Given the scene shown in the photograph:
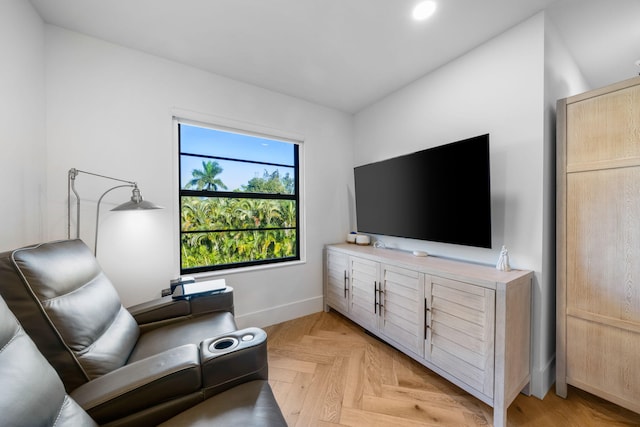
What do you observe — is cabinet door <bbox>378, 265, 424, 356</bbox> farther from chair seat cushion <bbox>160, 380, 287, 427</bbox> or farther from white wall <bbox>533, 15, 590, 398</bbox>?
chair seat cushion <bbox>160, 380, 287, 427</bbox>

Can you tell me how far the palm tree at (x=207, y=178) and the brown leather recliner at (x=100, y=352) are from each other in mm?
1178

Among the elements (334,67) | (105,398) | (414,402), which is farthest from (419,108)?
(105,398)

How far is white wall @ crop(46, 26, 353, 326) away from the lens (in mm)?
1714

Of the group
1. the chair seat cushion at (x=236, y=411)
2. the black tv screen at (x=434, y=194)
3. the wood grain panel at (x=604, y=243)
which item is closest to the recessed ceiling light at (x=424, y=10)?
the black tv screen at (x=434, y=194)

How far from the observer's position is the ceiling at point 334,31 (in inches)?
61.3

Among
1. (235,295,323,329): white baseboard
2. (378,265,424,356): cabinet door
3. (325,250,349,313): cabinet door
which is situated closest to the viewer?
(378,265,424,356): cabinet door

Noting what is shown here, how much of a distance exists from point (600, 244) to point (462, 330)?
974 mm

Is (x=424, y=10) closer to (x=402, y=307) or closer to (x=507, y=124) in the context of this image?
(x=507, y=124)

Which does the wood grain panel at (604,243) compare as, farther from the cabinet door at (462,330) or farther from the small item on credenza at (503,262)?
Result: the cabinet door at (462,330)

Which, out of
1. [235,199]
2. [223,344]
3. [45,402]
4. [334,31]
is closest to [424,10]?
[334,31]

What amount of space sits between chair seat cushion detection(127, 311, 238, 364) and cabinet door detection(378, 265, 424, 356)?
49.7 inches

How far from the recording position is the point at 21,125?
1.41 meters

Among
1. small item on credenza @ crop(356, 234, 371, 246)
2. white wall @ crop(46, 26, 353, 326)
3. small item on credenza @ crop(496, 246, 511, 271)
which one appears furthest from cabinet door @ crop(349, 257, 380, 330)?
small item on credenza @ crop(496, 246, 511, 271)

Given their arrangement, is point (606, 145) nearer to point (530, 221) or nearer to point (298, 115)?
point (530, 221)
